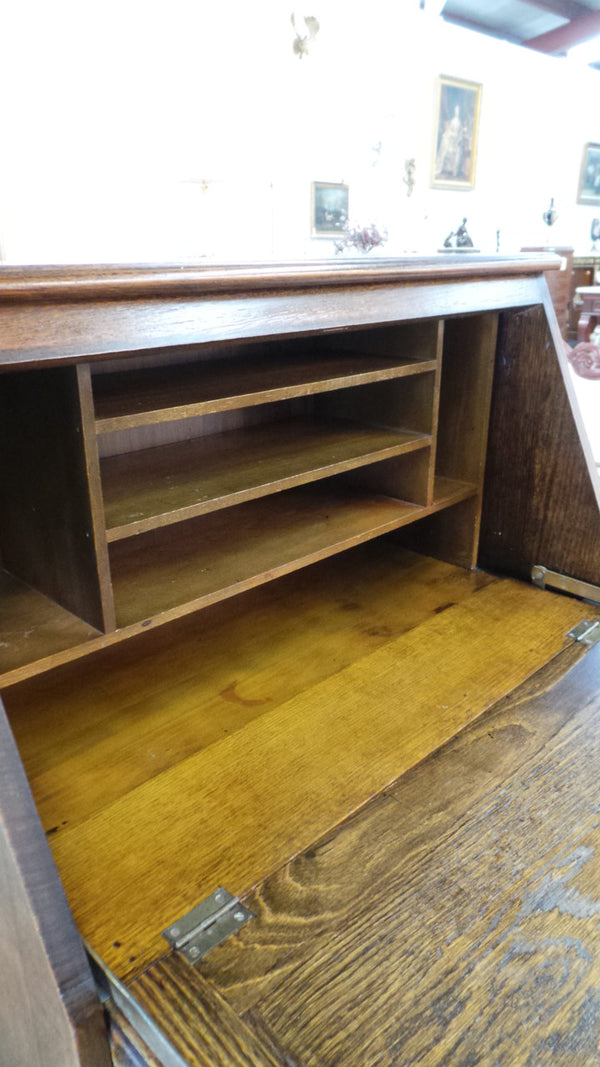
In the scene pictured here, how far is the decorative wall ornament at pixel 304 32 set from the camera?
4098 millimetres

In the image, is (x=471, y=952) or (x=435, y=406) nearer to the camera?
(x=471, y=952)

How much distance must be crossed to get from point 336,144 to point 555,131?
3349 mm

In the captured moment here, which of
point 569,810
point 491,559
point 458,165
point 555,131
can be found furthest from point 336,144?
point 569,810

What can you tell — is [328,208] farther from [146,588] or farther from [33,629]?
[33,629]

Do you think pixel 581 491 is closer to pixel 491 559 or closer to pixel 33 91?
pixel 491 559

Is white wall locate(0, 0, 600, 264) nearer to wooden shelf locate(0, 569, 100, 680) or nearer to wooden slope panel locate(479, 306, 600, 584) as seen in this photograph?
wooden slope panel locate(479, 306, 600, 584)

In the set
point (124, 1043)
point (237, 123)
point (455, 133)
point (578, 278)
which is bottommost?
point (124, 1043)

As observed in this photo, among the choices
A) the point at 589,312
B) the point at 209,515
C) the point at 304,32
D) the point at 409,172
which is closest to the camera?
the point at 209,515

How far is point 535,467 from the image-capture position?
1.62 metres

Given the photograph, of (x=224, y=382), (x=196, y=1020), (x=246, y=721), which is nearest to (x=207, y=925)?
(x=196, y=1020)

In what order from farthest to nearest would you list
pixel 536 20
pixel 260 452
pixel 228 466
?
pixel 536 20 → pixel 260 452 → pixel 228 466

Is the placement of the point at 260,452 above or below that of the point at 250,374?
below

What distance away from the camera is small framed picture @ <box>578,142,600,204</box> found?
27.1 ft

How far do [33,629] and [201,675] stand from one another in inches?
15.5
